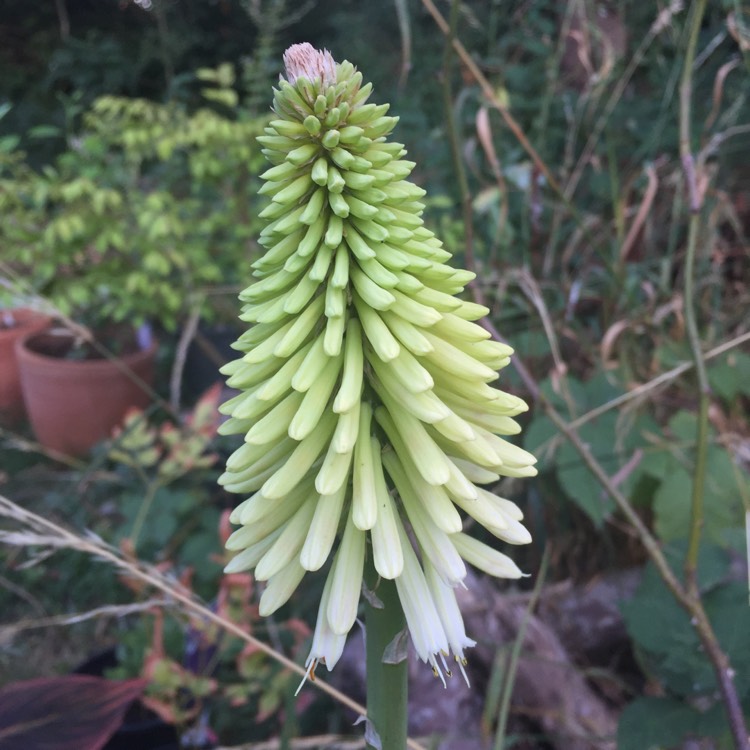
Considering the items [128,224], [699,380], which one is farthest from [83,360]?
[699,380]

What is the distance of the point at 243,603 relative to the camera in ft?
6.73

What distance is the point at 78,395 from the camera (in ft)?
14.4

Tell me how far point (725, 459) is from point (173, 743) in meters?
2.07

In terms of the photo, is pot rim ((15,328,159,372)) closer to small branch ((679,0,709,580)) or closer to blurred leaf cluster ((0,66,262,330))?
blurred leaf cluster ((0,66,262,330))

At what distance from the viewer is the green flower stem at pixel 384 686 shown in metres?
0.85

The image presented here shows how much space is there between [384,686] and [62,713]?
0.86 metres

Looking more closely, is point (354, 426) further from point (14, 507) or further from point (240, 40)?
point (240, 40)

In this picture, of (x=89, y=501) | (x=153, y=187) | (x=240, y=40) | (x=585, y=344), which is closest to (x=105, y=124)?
(x=153, y=187)

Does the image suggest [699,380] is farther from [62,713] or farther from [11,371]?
[11,371]

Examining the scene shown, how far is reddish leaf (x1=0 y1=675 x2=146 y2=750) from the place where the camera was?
1.28 metres

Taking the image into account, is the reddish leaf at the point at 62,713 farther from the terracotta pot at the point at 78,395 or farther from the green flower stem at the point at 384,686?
the terracotta pot at the point at 78,395

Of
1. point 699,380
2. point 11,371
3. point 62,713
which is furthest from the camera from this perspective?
point 11,371

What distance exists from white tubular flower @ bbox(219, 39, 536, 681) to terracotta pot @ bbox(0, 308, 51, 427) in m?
4.68

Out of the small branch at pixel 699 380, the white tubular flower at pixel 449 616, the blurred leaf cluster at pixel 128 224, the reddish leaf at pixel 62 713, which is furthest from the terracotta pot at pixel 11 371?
the white tubular flower at pixel 449 616
